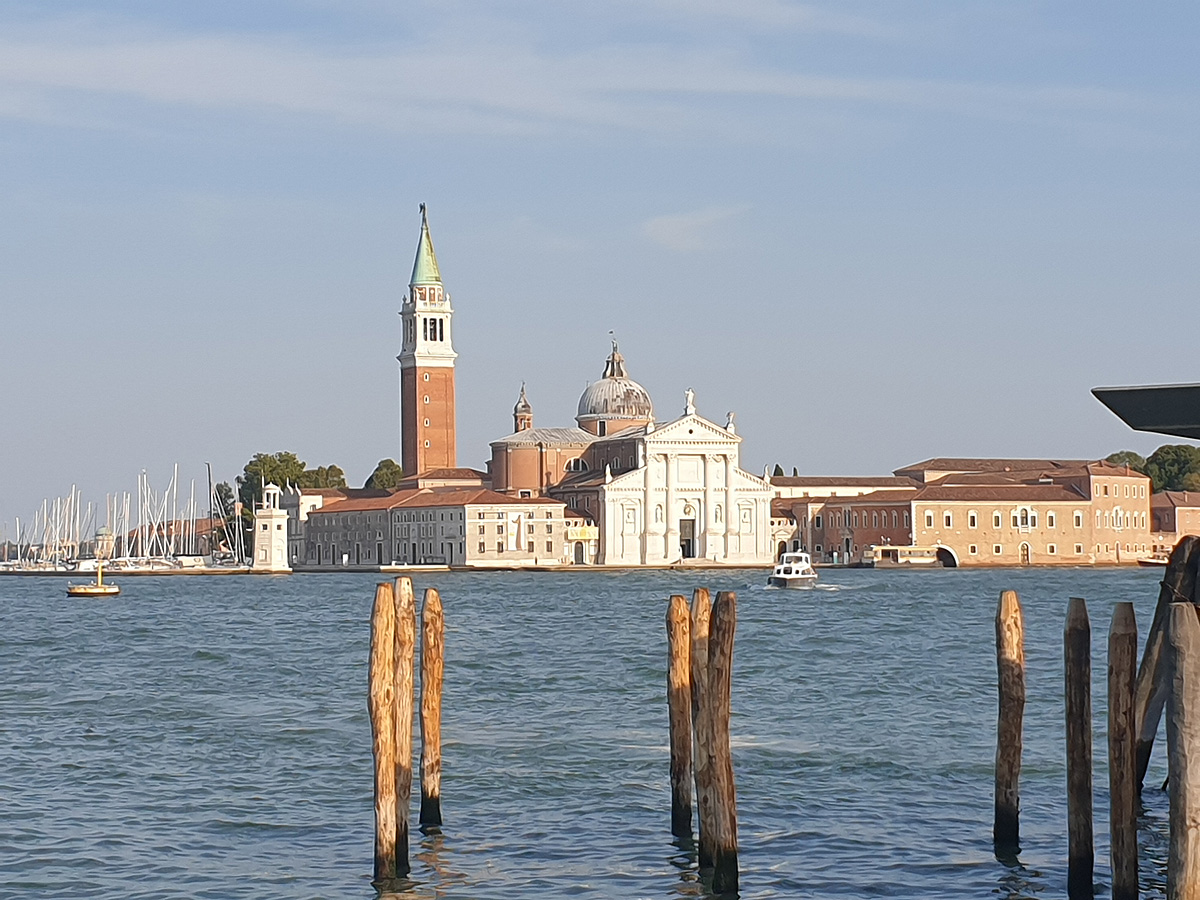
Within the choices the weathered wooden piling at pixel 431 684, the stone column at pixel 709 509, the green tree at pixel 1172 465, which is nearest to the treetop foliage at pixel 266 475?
the stone column at pixel 709 509

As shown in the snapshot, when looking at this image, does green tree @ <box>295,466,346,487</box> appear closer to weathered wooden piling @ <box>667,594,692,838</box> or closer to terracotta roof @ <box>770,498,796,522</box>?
terracotta roof @ <box>770,498,796,522</box>

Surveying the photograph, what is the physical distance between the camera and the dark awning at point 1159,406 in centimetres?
725

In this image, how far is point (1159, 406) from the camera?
738 cm

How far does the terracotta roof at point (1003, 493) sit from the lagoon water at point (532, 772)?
5499cm

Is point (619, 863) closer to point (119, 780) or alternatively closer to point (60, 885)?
point (60, 885)

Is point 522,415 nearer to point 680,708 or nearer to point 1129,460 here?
point 1129,460

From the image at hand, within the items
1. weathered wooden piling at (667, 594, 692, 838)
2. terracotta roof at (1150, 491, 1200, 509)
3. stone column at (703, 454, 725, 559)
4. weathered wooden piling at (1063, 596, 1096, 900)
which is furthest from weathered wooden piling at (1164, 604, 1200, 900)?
terracotta roof at (1150, 491, 1200, 509)

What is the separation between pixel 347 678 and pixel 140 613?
840 inches

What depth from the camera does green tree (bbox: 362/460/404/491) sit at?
96500 millimetres

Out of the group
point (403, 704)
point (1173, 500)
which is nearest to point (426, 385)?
point (1173, 500)

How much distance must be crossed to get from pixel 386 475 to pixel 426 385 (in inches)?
462

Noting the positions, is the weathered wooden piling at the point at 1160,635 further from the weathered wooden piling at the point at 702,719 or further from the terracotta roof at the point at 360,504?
the terracotta roof at the point at 360,504

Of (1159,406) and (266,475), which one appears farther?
(266,475)

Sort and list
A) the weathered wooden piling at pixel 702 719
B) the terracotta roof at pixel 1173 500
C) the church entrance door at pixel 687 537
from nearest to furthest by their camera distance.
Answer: the weathered wooden piling at pixel 702 719 < the church entrance door at pixel 687 537 < the terracotta roof at pixel 1173 500
